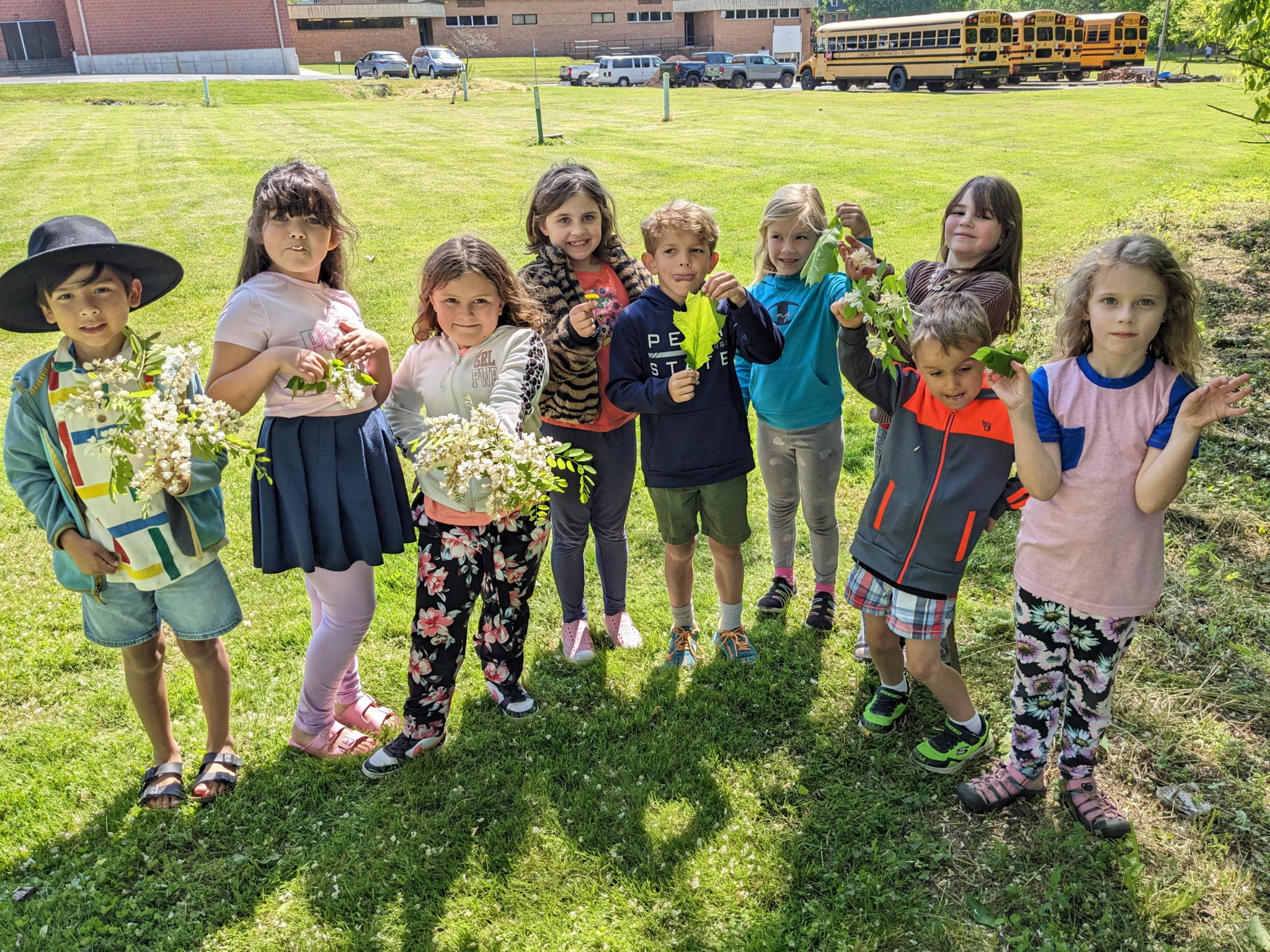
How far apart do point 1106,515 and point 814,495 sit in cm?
147

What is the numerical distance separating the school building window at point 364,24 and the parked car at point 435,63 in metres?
14.7

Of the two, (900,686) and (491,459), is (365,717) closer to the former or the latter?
(491,459)

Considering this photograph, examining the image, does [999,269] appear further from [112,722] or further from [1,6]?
[1,6]

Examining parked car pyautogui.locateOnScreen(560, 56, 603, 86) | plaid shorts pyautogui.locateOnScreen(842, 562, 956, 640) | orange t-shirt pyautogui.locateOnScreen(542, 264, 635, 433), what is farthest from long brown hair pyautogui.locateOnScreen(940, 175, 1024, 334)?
parked car pyautogui.locateOnScreen(560, 56, 603, 86)

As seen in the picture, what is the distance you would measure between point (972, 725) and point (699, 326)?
1.92 metres

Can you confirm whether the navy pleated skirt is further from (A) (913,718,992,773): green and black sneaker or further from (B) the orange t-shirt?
(A) (913,718,992,773): green and black sneaker

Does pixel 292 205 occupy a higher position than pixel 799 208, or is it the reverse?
pixel 292 205

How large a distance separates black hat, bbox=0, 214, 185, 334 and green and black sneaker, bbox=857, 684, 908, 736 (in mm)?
3177

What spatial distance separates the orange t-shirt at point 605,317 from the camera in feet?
12.2

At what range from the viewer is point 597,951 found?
279 centimetres

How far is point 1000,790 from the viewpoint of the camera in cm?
317

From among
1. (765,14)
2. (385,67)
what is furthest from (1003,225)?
(765,14)

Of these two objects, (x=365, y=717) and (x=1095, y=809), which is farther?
(x=365, y=717)

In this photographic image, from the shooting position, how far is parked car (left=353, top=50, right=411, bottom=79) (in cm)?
4066
